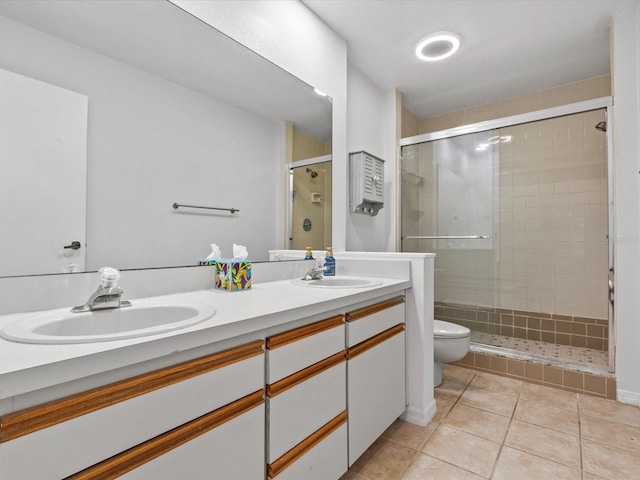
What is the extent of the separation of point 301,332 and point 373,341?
498 millimetres

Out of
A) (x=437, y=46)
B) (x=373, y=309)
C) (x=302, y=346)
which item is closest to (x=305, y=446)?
(x=302, y=346)

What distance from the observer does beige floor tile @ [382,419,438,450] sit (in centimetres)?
162

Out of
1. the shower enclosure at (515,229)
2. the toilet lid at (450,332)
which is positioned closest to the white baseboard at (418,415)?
the toilet lid at (450,332)

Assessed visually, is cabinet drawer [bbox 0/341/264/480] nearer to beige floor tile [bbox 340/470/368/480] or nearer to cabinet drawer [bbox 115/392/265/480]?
cabinet drawer [bbox 115/392/265/480]

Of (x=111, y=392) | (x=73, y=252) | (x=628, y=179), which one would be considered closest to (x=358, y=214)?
(x=628, y=179)

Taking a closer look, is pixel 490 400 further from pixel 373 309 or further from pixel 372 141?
pixel 372 141

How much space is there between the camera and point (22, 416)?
1.77 feet

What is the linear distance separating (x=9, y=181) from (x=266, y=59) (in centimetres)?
130

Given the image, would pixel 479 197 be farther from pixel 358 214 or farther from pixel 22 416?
pixel 22 416

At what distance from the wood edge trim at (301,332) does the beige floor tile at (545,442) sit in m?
1.16

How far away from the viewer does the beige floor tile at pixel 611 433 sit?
62.4 inches

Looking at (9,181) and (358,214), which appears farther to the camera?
(358,214)

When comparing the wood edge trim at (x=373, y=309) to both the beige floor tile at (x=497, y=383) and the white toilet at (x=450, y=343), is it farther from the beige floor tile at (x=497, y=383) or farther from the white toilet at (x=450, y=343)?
the beige floor tile at (x=497, y=383)

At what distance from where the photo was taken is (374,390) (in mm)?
1451
